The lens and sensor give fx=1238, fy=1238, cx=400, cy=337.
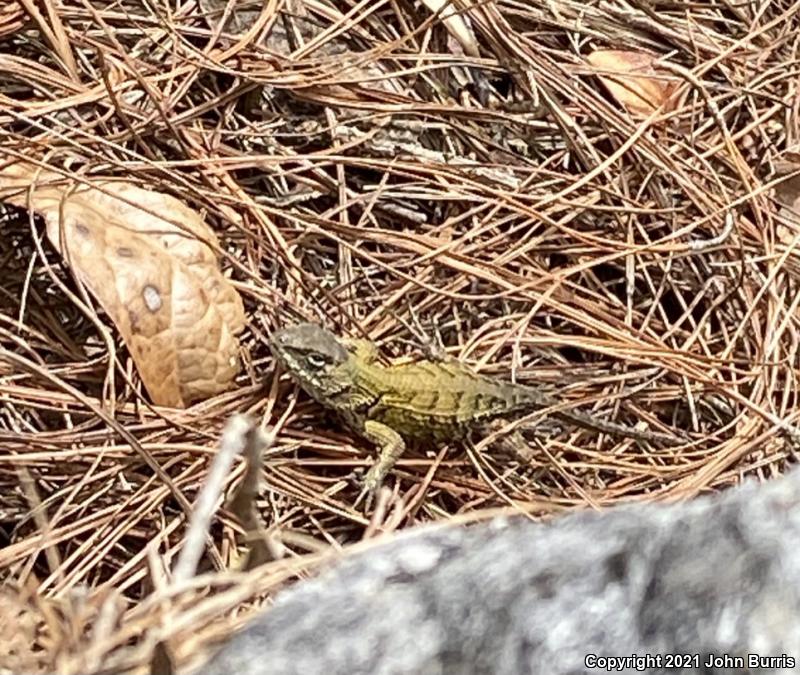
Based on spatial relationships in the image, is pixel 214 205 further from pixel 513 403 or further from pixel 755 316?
pixel 755 316

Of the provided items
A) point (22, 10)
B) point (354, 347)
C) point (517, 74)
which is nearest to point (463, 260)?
point (354, 347)

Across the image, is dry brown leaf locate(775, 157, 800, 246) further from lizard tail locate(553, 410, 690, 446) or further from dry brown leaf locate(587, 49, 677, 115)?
lizard tail locate(553, 410, 690, 446)

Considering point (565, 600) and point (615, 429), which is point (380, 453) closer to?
point (615, 429)

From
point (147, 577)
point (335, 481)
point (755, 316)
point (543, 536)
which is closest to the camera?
point (543, 536)

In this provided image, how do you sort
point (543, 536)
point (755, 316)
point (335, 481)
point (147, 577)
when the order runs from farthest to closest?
1. point (755, 316)
2. point (335, 481)
3. point (147, 577)
4. point (543, 536)

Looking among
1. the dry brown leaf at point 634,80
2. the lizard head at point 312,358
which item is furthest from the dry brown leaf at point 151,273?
the dry brown leaf at point 634,80

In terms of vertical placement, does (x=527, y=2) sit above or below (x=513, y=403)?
above

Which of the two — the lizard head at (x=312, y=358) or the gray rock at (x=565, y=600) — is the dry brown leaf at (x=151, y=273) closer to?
the lizard head at (x=312, y=358)

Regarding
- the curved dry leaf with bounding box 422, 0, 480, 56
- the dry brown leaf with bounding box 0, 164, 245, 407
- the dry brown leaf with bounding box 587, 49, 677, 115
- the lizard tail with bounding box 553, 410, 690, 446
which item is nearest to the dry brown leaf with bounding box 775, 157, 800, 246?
the dry brown leaf with bounding box 587, 49, 677, 115
